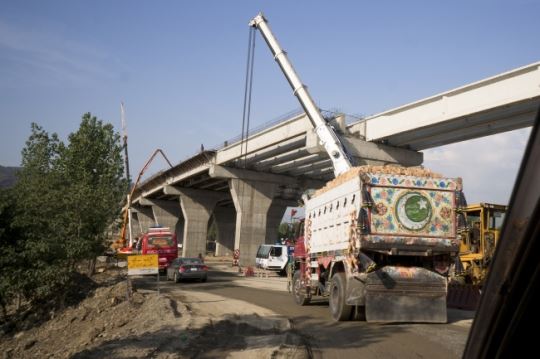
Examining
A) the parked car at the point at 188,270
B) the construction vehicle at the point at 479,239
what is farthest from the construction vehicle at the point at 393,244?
the parked car at the point at 188,270

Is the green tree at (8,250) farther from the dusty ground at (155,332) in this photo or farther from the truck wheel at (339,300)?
the truck wheel at (339,300)

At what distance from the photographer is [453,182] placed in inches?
470

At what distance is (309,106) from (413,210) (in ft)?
54.3

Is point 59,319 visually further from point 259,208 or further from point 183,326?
point 259,208

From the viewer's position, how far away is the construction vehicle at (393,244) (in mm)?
11117

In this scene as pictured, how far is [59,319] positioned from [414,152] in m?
20.9

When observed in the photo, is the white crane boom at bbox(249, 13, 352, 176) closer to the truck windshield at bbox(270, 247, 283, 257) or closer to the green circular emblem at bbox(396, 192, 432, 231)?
the green circular emblem at bbox(396, 192, 432, 231)

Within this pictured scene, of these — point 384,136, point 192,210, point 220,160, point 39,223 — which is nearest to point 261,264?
point 220,160

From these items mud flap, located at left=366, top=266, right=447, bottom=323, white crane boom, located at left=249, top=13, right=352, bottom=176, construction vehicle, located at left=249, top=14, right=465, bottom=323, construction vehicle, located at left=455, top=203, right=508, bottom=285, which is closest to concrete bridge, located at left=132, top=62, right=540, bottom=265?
white crane boom, located at left=249, top=13, right=352, bottom=176

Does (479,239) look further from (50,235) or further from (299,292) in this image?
(50,235)

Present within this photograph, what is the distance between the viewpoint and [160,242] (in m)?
34.0

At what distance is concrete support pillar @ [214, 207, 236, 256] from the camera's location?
80625 mm

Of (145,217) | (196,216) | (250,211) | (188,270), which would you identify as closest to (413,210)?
(188,270)

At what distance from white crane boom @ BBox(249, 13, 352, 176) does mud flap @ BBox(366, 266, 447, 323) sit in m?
12.3
